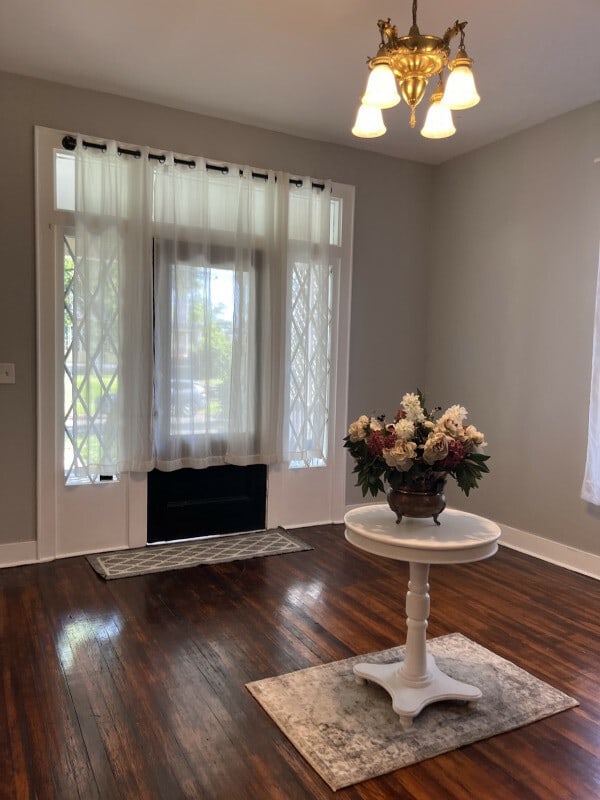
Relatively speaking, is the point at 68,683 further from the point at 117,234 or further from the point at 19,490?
the point at 117,234

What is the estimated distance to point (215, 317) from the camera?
393cm

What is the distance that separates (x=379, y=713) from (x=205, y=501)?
2168 millimetres

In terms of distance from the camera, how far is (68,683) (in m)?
2.31

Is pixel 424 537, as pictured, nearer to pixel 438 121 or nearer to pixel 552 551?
pixel 438 121

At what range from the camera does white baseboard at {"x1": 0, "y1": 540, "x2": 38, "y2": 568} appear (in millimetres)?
3535

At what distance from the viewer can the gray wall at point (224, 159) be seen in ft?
11.3

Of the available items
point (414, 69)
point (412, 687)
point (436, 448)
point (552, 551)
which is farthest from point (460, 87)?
point (552, 551)

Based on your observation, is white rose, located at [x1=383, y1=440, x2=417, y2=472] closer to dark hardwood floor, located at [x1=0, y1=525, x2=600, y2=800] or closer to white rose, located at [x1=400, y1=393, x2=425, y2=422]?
white rose, located at [x1=400, y1=393, x2=425, y2=422]

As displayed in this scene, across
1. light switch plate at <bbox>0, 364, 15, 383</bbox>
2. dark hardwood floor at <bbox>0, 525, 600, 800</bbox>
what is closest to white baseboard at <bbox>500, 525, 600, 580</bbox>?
dark hardwood floor at <bbox>0, 525, 600, 800</bbox>

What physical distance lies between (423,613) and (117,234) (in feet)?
8.94

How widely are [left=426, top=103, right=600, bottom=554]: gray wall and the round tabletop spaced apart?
5.96 ft

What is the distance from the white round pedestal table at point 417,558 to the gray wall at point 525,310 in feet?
5.88

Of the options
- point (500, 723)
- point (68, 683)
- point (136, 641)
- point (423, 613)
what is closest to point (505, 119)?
point (423, 613)

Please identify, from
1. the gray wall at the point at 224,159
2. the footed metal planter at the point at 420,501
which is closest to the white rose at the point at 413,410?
the footed metal planter at the point at 420,501
